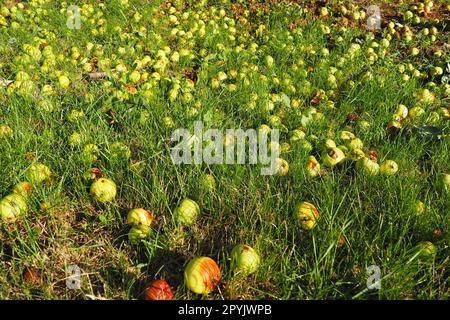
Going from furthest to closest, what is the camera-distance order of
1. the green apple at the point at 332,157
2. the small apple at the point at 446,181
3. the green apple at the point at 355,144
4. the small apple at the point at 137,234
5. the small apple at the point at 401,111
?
the small apple at the point at 401,111 < the green apple at the point at 355,144 < the green apple at the point at 332,157 < the small apple at the point at 446,181 < the small apple at the point at 137,234

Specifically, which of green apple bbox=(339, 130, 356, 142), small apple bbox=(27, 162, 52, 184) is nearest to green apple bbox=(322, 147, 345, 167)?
green apple bbox=(339, 130, 356, 142)

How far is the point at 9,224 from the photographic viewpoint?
256 centimetres

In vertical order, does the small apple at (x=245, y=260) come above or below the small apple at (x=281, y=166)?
below

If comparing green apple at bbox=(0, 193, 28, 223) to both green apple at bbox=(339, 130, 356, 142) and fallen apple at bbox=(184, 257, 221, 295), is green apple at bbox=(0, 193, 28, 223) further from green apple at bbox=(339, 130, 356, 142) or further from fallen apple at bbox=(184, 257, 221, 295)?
green apple at bbox=(339, 130, 356, 142)

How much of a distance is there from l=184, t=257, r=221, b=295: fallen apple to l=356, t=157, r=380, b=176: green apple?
1.37 meters

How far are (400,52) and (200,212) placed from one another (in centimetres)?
387

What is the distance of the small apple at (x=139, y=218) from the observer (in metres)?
2.51

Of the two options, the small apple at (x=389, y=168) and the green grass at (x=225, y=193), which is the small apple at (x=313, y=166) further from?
the small apple at (x=389, y=168)

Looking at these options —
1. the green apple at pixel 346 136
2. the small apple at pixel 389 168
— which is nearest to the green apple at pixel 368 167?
the small apple at pixel 389 168

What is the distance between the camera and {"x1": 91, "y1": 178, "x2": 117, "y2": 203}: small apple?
8.80 ft

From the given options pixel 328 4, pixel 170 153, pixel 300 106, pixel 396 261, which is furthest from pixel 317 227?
pixel 328 4

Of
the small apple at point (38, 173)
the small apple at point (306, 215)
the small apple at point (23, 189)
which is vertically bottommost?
the small apple at point (306, 215)

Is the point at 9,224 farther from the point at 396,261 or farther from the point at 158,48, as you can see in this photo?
the point at 158,48

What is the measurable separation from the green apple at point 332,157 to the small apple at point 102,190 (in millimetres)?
1587
